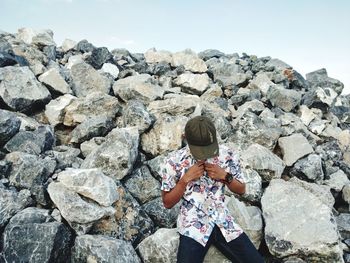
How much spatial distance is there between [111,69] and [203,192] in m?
7.68

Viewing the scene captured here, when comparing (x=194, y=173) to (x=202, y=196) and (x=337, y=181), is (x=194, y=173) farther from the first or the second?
(x=337, y=181)

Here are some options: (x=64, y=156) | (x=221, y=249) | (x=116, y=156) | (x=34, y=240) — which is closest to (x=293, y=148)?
(x=116, y=156)

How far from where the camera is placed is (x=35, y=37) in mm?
12766

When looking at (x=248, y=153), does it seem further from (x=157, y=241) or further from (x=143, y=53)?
(x=143, y=53)

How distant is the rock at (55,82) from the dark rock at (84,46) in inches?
182

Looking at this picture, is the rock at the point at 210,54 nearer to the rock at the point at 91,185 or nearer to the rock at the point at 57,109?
the rock at the point at 57,109

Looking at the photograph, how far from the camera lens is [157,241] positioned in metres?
4.93

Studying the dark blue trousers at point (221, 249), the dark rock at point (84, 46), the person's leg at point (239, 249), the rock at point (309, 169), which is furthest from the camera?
the dark rock at point (84, 46)

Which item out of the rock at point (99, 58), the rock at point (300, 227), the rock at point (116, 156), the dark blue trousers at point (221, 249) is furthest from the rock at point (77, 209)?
the rock at point (99, 58)

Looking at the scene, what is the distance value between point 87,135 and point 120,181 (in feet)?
5.08

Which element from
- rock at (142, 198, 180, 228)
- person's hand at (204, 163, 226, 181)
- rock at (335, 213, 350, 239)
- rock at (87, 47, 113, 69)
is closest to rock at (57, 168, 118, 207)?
rock at (142, 198, 180, 228)

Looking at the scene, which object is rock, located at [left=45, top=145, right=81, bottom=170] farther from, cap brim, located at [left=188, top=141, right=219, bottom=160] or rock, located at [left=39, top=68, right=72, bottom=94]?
cap brim, located at [left=188, top=141, right=219, bottom=160]

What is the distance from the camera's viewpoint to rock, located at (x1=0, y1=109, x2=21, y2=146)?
6.84 m

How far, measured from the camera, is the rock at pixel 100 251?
4.72 metres
